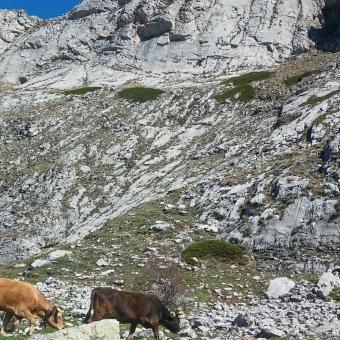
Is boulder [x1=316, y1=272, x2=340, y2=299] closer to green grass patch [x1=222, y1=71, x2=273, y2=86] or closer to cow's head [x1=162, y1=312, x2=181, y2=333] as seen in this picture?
cow's head [x1=162, y1=312, x2=181, y2=333]

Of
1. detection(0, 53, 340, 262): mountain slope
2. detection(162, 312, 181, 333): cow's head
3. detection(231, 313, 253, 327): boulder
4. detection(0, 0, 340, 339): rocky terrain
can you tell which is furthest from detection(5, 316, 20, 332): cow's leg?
detection(0, 53, 340, 262): mountain slope

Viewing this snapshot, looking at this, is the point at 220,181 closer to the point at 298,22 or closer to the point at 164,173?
the point at 164,173

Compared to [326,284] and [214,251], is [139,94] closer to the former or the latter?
[214,251]

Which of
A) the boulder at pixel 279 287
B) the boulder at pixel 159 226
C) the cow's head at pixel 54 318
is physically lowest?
the boulder at pixel 279 287

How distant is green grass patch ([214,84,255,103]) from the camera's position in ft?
168

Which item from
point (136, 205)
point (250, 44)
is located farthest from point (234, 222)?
point (250, 44)

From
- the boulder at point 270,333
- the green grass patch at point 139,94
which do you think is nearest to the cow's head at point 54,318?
the boulder at point 270,333

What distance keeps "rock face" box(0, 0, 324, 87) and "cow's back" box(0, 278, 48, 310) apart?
6876cm

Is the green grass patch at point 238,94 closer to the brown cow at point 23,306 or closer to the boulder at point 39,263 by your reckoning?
the boulder at point 39,263

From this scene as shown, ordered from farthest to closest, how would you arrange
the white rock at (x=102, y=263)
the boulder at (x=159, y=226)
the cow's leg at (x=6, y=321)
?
the boulder at (x=159, y=226)
the white rock at (x=102, y=263)
the cow's leg at (x=6, y=321)

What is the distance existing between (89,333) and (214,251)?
45.6 ft

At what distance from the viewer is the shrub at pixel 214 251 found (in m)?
23.0

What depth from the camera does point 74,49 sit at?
92.2 meters

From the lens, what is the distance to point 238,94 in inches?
2052
